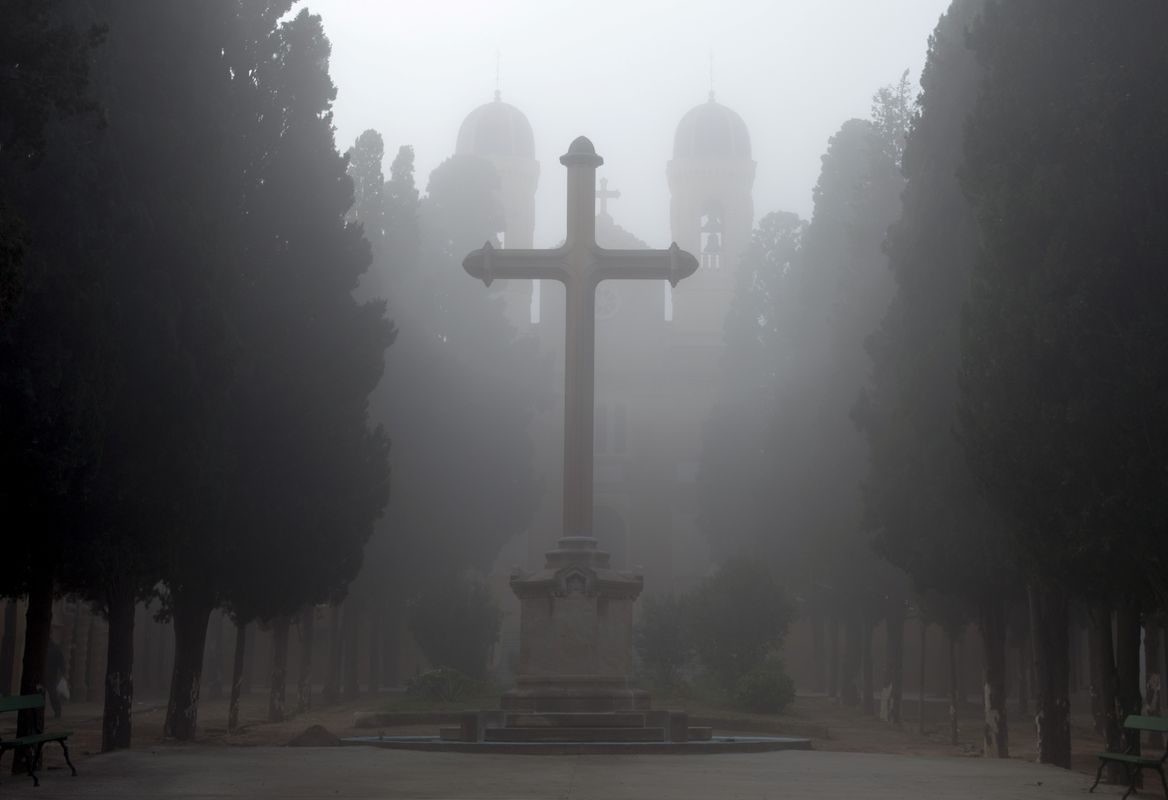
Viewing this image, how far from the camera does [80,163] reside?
11.2 meters

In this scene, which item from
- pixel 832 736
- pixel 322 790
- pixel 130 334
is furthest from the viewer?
pixel 832 736

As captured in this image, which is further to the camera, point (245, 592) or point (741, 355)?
point (741, 355)

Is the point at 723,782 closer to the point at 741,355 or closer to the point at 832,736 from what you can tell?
the point at 832,736

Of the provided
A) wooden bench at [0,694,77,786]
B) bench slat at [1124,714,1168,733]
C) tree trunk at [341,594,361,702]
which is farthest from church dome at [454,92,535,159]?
bench slat at [1124,714,1168,733]

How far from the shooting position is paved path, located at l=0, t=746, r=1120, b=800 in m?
9.62

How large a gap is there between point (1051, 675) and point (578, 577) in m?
5.14

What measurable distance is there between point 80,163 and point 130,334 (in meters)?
1.55

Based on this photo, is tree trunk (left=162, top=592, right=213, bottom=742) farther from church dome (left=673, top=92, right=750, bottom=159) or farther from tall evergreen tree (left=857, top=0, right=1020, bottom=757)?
church dome (left=673, top=92, right=750, bottom=159)

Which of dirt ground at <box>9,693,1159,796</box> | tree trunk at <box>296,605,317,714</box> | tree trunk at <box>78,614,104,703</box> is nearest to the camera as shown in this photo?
dirt ground at <box>9,693,1159,796</box>

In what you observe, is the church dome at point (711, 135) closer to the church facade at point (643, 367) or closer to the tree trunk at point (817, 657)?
the church facade at point (643, 367)

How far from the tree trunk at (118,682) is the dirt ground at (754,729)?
506mm

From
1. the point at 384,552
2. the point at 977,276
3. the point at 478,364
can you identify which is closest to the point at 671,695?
the point at 384,552

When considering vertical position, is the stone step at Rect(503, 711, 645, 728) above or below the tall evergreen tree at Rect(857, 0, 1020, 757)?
below

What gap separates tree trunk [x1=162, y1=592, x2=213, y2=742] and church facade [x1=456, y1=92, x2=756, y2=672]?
95.3ft
